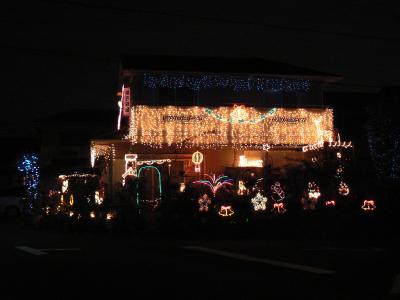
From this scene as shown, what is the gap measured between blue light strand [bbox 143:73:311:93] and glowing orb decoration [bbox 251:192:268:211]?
28.8 feet

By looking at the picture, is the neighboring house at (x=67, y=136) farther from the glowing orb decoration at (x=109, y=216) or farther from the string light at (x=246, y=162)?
the glowing orb decoration at (x=109, y=216)

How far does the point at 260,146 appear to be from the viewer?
29.5 metres

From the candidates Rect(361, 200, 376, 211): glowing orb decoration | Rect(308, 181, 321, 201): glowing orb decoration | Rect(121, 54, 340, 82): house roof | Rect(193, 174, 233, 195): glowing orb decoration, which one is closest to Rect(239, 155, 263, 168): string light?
Rect(121, 54, 340, 82): house roof

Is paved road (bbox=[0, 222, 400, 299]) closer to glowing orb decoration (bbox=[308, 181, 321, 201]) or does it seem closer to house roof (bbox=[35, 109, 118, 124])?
glowing orb decoration (bbox=[308, 181, 321, 201])

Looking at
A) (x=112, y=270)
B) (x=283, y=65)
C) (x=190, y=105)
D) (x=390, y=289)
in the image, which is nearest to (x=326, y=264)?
(x=390, y=289)

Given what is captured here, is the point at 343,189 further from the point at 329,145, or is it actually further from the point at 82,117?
the point at 82,117

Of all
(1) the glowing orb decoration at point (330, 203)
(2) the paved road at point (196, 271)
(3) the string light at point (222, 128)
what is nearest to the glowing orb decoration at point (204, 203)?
(1) the glowing orb decoration at point (330, 203)

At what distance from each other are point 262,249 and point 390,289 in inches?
260

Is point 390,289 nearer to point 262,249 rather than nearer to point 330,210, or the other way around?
point 262,249

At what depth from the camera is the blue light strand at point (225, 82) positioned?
28.3 meters

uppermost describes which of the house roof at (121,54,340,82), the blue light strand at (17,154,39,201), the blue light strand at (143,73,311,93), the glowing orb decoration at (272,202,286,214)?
the house roof at (121,54,340,82)

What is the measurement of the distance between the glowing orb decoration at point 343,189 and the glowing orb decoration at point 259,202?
8.02 feet

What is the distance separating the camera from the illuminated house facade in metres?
27.9

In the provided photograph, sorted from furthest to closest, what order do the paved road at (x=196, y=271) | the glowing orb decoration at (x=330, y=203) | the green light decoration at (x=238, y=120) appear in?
1. the green light decoration at (x=238, y=120)
2. the glowing orb decoration at (x=330, y=203)
3. the paved road at (x=196, y=271)
